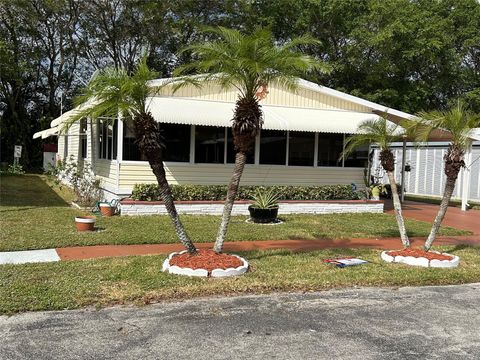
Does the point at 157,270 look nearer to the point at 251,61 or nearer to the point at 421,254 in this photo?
the point at 251,61

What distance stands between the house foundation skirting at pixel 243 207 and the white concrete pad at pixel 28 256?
13.1 feet

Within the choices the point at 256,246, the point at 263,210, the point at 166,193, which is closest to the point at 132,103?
the point at 166,193

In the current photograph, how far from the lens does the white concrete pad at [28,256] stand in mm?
7438

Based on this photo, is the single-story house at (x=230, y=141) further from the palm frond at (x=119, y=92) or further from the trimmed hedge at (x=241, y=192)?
the palm frond at (x=119, y=92)

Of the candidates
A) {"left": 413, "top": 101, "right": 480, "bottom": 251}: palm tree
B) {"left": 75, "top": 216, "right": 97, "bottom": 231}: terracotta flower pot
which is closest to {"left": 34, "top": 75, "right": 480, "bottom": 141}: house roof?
{"left": 75, "top": 216, "right": 97, "bottom": 231}: terracotta flower pot

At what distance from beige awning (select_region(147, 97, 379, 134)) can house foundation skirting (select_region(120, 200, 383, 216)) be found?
2.05 meters

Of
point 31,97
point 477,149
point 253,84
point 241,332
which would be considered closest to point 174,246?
point 253,84

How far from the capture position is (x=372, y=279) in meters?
7.00

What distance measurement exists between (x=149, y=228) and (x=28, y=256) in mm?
3007

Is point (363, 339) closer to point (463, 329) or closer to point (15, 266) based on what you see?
point (463, 329)

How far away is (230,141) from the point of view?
1470cm

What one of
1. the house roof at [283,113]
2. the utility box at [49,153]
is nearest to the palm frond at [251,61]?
the house roof at [283,113]

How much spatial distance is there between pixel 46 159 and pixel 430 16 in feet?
77.2

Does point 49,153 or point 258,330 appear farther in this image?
point 49,153
